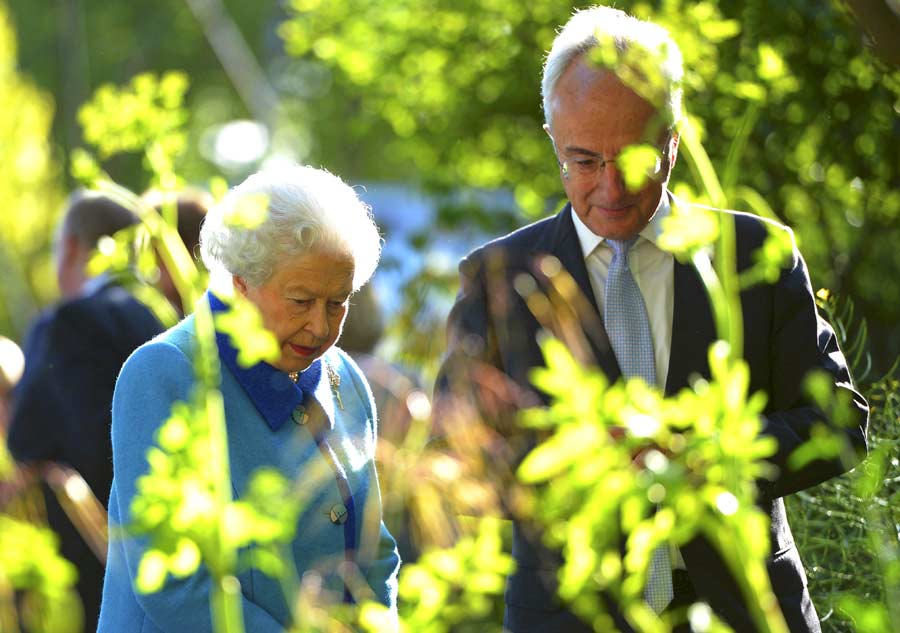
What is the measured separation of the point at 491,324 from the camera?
127 inches

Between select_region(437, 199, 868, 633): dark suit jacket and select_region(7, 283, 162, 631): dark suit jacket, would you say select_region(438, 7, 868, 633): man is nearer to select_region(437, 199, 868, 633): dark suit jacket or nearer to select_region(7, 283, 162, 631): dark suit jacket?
select_region(437, 199, 868, 633): dark suit jacket

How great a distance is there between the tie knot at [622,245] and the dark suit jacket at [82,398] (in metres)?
1.38

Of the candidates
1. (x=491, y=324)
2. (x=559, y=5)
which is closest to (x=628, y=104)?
(x=491, y=324)

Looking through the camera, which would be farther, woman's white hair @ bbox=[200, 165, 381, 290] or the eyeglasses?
the eyeglasses

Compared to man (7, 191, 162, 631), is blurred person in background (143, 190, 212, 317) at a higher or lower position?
higher

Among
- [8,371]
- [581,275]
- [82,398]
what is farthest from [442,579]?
[8,371]

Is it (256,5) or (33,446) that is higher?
(33,446)

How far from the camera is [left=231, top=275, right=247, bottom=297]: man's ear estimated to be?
3041 millimetres

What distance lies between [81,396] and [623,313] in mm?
1536

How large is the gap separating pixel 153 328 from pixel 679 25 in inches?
60.1

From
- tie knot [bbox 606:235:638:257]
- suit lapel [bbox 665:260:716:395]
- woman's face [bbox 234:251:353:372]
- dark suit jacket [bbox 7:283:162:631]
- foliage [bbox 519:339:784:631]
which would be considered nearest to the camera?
foliage [bbox 519:339:784:631]

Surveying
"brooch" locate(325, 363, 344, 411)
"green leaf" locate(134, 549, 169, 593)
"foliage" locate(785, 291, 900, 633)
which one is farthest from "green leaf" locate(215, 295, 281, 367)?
"foliage" locate(785, 291, 900, 633)

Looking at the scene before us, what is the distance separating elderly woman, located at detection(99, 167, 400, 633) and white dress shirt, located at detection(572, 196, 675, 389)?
0.44 meters

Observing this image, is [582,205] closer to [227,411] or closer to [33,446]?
[227,411]
